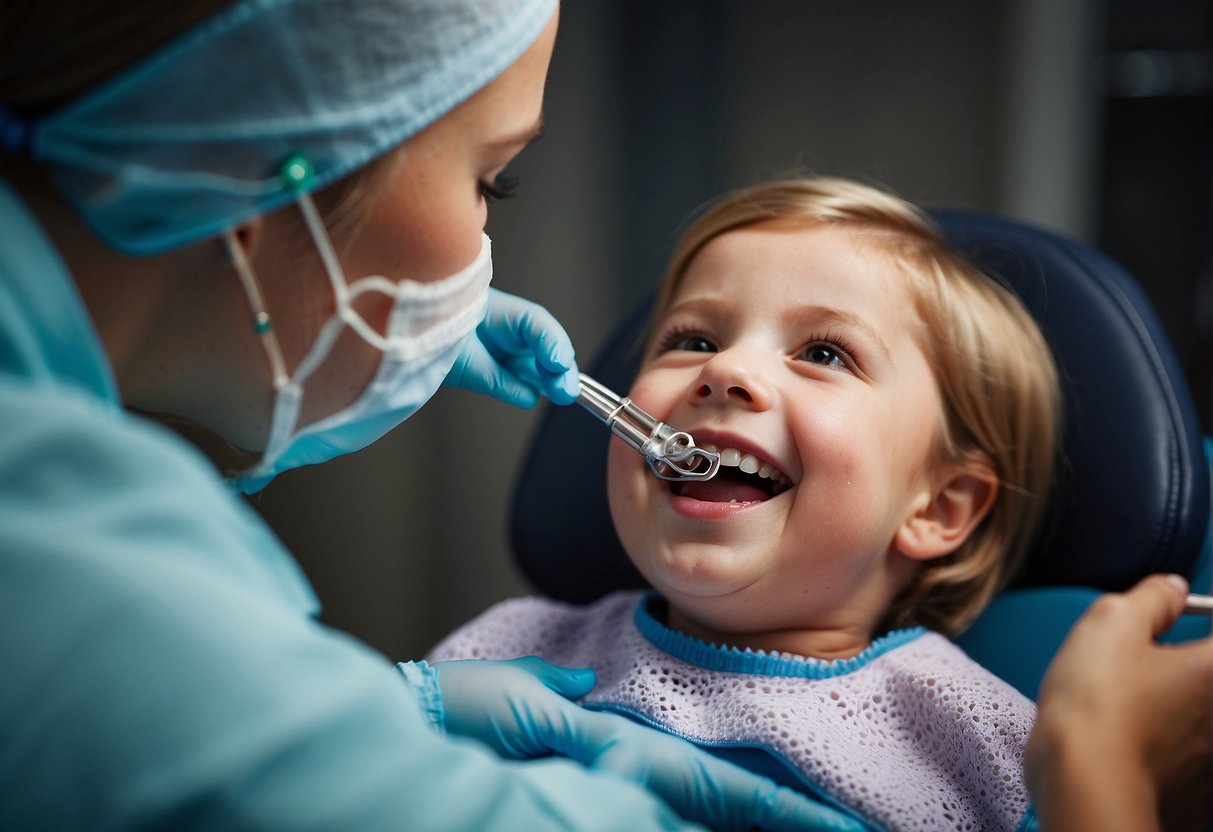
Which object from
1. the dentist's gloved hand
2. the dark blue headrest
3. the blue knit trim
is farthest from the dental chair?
the dentist's gloved hand

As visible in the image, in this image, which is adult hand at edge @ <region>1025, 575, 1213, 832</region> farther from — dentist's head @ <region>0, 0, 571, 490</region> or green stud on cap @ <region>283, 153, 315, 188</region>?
green stud on cap @ <region>283, 153, 315, 188</region>

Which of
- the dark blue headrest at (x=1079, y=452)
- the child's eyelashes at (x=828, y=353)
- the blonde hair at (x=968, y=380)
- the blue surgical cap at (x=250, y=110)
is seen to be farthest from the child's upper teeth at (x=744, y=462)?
the blue surgical cap at (x=250, y=110)

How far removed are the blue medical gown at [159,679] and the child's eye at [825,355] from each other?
69 centimetres

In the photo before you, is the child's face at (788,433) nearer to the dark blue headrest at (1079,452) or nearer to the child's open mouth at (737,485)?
the child's open mouth at (737,485)

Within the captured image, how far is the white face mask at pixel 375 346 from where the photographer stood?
911mm

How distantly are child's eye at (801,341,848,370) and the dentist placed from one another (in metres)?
0.41

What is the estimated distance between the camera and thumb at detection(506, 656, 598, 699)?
1213mm

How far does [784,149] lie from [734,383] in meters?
1.78

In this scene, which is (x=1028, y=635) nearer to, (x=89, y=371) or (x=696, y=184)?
(x=89, y=371)

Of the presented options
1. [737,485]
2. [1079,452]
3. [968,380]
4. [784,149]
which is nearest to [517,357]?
[737,485]

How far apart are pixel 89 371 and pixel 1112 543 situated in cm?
111

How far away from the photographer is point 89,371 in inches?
31.0

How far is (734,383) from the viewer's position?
47.0 inches

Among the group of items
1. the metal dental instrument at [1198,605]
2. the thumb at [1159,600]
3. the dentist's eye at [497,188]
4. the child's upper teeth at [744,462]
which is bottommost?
the metal dental instrument at [1198,605]
